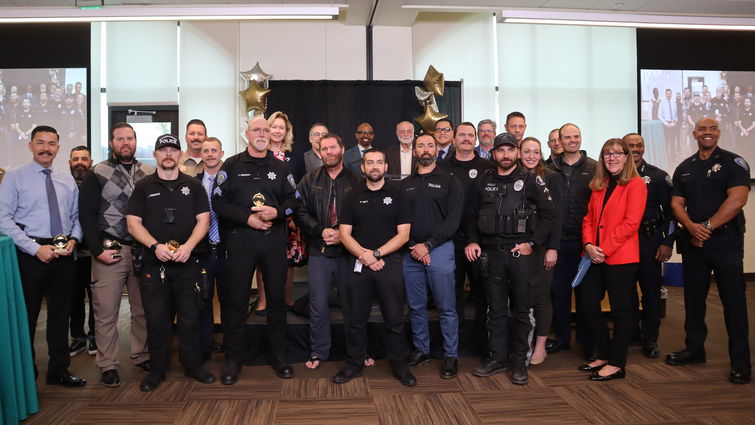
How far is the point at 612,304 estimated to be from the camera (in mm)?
3666

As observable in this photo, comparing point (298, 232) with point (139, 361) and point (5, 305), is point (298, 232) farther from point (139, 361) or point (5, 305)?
point (5, 305)

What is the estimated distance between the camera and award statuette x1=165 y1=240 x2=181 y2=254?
348 centimetres

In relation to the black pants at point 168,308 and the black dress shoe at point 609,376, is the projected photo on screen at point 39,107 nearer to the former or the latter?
the black pants at point 168,308

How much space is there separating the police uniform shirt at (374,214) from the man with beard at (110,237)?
1.49m

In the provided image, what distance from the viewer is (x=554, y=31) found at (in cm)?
791

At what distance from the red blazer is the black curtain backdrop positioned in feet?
12.9

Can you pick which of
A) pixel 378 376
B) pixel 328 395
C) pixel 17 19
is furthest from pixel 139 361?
pixel 17 19

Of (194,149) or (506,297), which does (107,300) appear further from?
(506,297)

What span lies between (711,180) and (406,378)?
2.57 metres

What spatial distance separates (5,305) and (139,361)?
1222mm

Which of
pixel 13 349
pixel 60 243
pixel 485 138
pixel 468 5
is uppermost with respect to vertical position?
pixel 468 5

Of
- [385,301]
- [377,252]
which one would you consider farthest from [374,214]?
[385,301]

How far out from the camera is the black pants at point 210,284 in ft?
13.0

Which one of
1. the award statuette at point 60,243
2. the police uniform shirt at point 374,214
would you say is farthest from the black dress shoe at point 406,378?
the award statuette at point 60,243
